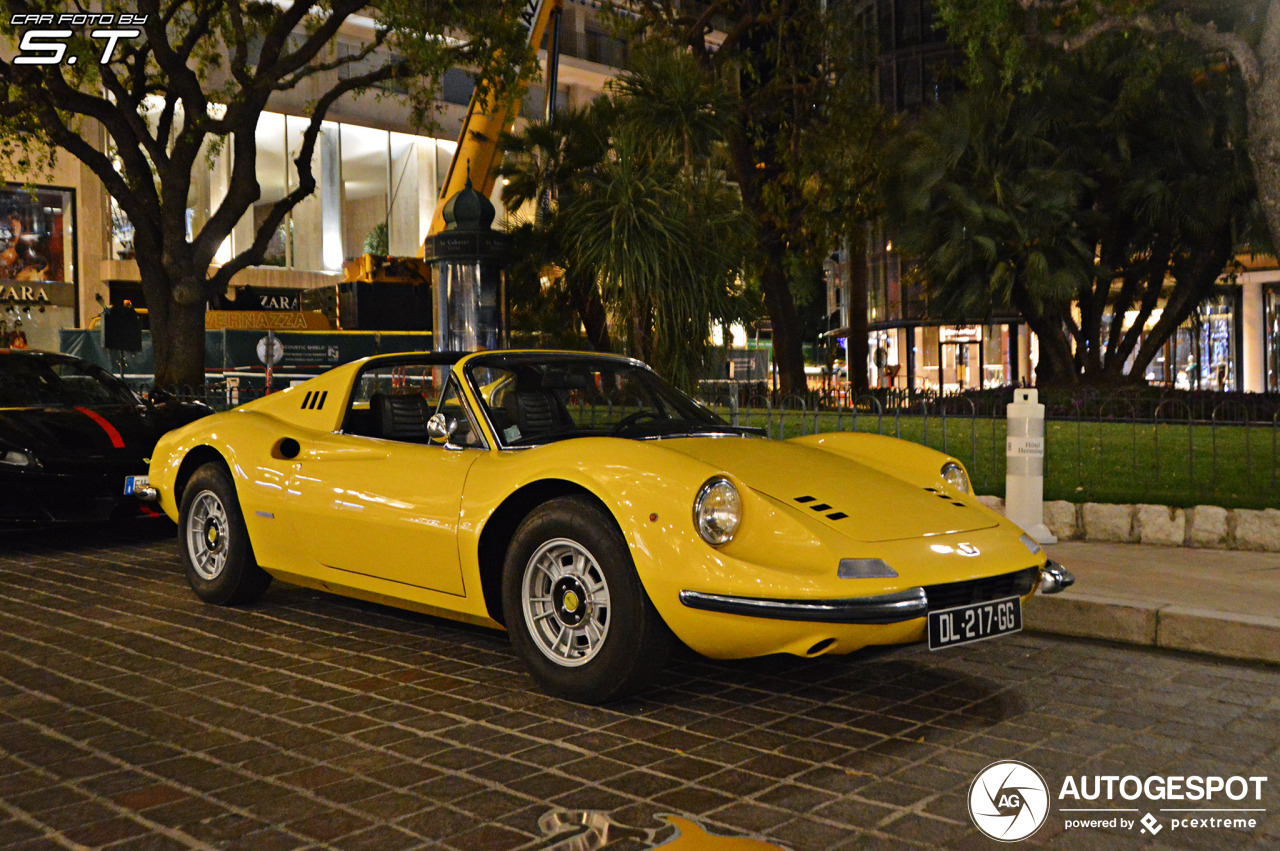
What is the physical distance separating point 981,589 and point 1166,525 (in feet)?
13.8

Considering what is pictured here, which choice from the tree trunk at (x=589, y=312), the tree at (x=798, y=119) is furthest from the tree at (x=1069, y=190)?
the tree trunk at (x=589, y=312)

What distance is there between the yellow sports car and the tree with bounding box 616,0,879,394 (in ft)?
47.7

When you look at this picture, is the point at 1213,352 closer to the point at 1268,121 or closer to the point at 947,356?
the point at 947,356

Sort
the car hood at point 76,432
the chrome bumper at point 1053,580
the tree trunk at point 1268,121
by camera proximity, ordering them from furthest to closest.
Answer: the tree trunk at point 1268,121 → the car hood at point 76,432 → the chrome bumper at point 1053,580

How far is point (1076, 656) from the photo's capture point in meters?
5.11

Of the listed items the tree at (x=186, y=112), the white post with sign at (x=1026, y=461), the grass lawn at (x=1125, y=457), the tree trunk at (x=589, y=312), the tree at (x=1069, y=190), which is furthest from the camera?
the tree at (x=1069, y=190)

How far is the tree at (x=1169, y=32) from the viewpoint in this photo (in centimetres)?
1085

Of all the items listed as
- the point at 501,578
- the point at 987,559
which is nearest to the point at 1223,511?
the point at 987,559

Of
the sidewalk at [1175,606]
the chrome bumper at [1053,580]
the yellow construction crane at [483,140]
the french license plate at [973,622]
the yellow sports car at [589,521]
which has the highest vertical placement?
the yellow construction crane at [483,140]

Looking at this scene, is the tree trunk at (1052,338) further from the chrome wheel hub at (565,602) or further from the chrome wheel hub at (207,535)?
the chrome wheel hub at (565,602)

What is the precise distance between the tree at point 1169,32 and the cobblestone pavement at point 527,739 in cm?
784

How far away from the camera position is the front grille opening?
398 centimetres

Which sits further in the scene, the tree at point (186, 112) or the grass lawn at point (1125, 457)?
the tree at point (186, 112)

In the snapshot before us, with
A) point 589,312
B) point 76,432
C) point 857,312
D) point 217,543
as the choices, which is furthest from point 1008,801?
point 857,312
